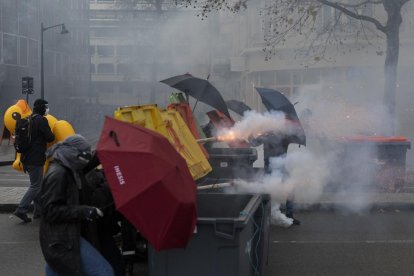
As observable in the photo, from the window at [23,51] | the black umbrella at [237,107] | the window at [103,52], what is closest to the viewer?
the black umbrella at [237,107]

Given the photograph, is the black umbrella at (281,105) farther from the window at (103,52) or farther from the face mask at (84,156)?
the window at (103,52)

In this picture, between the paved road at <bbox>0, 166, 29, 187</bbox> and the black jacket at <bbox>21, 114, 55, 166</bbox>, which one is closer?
the black jacket at <bbox>21, 114, 55, 166</bbox>

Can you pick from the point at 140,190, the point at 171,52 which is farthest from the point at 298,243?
the point at 171,52

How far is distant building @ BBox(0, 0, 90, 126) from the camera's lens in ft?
91.0

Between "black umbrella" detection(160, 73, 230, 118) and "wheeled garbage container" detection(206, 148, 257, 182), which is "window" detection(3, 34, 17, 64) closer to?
"black umbrella" detection(160, 73, 230, 118)

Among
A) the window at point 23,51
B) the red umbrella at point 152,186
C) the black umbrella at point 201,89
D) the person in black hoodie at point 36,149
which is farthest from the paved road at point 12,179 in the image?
the window at point 23,51

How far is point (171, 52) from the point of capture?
2241 cm

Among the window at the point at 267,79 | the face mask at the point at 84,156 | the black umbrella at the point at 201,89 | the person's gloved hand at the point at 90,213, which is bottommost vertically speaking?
the person's gloved hand at the point at 90,213

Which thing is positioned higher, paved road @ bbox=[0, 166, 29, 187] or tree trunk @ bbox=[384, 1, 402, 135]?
tree trunk @ bbox=[384, 1, 402, 135]

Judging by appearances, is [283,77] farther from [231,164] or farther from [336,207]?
[231,164]

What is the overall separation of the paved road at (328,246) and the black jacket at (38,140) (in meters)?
0.80

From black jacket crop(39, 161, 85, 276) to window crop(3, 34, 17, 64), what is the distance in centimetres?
2673

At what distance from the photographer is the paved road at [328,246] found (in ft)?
15.7

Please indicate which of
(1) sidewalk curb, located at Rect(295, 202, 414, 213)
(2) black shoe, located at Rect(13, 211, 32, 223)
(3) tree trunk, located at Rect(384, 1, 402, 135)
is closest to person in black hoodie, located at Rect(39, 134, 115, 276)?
(2) black shoe, located at Rect(13, 211, 32, 223)
